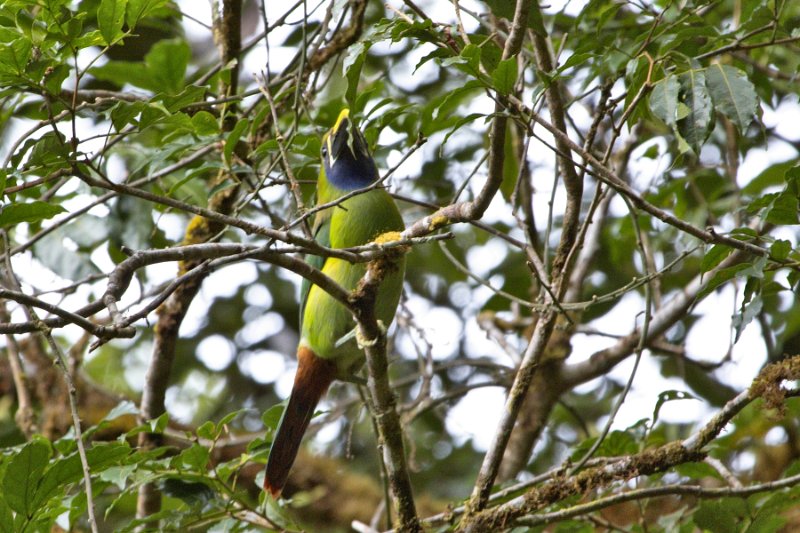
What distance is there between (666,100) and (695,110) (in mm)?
80

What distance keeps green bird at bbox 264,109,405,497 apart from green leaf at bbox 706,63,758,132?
1.14 m

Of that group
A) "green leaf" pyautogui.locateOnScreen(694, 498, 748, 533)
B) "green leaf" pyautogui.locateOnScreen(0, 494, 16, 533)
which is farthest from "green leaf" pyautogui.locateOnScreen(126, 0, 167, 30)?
"green leaf" pyautogui.locateOnScreen(694, 498, 748, 533)

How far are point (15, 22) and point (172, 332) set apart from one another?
160 centimetres

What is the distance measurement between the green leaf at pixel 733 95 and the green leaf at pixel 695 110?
0.03m

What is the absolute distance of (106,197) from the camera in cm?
294

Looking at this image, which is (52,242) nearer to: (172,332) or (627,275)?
(172,332)

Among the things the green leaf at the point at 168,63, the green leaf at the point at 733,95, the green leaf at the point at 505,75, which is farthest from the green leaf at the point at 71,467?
the green leaf at the point at 733,95

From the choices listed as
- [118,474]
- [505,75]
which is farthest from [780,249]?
[118,474]

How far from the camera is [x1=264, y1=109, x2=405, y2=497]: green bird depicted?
9.98ft

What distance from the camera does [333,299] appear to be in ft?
10.5

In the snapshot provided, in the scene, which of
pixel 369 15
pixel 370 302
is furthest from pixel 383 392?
pixel 369 15

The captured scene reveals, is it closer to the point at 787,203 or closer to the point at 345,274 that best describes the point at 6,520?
the point at 345,274

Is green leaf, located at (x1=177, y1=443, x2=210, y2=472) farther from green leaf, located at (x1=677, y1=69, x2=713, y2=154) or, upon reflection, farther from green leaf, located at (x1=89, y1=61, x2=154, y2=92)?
green leaf, located at (x1=677, y1=69, x2=713, y2=154)

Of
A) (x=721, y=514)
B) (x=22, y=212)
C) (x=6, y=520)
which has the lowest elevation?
(x=721, y=514)
